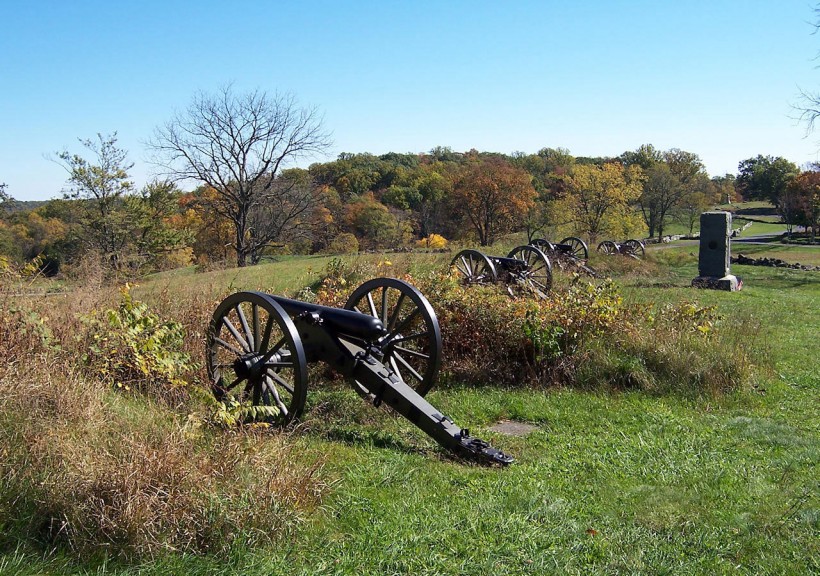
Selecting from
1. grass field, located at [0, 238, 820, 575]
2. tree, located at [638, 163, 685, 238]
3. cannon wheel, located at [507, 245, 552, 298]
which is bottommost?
grass field, located at [0, 238, 820, 575]

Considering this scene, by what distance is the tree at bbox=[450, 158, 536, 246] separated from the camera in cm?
4438

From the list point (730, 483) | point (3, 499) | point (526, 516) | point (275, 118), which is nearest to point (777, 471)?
point (730, 483)

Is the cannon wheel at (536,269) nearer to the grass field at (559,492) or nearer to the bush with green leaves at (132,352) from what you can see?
the grass field at (559,492)

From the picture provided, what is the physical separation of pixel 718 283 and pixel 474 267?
680cm

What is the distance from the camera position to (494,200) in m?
44.8

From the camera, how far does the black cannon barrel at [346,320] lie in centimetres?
543

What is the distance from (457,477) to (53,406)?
267cm

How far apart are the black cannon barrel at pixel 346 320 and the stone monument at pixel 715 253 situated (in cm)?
1401

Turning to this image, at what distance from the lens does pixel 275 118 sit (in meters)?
34.7

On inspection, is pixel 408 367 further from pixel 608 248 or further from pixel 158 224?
pixel 158 224

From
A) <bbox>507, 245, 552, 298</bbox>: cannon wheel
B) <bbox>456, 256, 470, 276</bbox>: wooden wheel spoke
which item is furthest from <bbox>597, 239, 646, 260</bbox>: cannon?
<bbox>456, 256, 470, 276</bbox>: wooden wheel spoke

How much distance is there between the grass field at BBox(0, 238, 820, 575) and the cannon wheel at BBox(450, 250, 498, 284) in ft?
18.3

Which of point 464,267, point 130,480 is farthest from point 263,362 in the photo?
point 464,267

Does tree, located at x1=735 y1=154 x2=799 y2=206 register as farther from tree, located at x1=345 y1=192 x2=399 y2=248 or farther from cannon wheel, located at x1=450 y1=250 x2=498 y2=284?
cannon wheel, located at x1=450 y1=250 x2=498 y2=284
